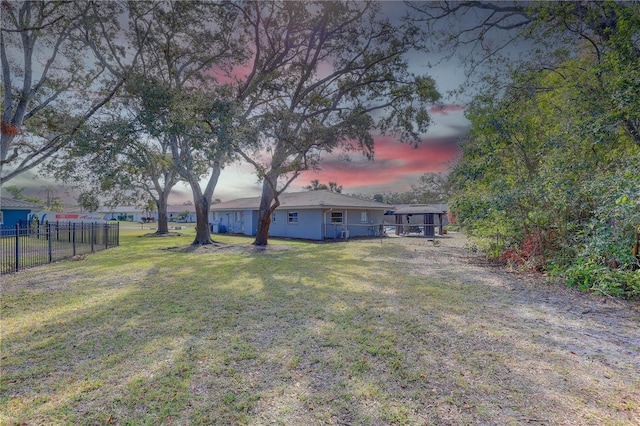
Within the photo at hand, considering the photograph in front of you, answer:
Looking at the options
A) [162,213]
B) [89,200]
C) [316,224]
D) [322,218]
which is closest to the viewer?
[322,218]

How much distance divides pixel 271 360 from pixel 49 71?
800 inches

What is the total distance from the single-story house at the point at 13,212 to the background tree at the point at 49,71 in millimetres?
12194

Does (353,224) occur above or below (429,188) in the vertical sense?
below

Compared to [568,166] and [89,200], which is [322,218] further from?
[89,200]

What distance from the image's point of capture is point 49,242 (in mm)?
10492

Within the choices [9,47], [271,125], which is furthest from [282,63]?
[9,47]

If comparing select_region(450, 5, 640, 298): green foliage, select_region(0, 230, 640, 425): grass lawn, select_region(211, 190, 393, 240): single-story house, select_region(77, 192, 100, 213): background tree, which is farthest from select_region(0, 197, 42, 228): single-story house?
select_region(450, 5, 640, 298): green foliage

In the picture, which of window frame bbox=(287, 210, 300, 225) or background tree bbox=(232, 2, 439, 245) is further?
window frame bbox=(287, 210, 300, 225)

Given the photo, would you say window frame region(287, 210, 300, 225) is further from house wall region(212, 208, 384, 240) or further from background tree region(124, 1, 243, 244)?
background tree region(124, 1, 243, 244)

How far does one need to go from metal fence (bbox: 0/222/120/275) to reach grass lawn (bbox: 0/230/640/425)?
3274mm

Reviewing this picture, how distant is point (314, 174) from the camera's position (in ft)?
49.6

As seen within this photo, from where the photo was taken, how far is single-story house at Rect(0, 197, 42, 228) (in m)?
24.0

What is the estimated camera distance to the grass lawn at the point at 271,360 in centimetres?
267

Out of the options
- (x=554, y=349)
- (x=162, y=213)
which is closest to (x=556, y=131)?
(x=554, y=349)
